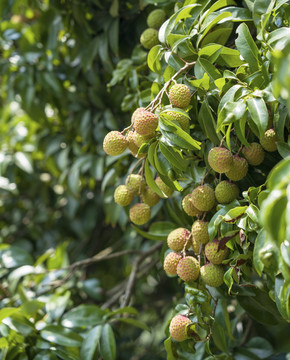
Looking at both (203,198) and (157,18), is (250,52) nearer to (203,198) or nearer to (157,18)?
(203,198)

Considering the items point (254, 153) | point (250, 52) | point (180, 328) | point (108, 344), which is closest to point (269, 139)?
point (254, 153)

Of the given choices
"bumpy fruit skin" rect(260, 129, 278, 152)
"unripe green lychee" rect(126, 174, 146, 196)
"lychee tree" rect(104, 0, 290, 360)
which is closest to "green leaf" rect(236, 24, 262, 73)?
"lychee tree" rect(104, 0, 290, 360)

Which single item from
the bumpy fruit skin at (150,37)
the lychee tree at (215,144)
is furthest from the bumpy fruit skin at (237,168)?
the bumpy fruit skin at (150,37)

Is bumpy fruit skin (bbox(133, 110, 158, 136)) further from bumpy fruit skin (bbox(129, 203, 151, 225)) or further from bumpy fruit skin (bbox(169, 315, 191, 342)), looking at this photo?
bumpy fruit skin (bbox(169, 315, 191, 342))

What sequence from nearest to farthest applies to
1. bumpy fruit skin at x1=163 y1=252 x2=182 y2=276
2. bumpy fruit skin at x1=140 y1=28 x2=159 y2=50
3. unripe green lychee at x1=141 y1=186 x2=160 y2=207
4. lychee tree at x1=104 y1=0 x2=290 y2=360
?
1. lychee tree at x1=104 y1=0 x2=290 y2=360
2. bumpy fruit skin at x1=163 y1=252 x2=182 y2=276
3. unripe green lychee at x1=141 y1=186 x2=160 y2=207
4. bumpy fruit skin at x1=140 y1=28 x2=159 y2=50

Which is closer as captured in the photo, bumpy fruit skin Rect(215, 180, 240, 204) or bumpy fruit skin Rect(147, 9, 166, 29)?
bumpy fruit skin Rect(215, 180, 240, 204)

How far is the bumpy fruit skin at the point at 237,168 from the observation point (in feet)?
2.66

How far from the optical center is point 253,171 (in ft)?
3.06

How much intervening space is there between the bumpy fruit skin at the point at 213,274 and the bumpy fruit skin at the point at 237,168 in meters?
0.17

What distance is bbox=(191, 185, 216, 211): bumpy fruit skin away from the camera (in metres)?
0.84

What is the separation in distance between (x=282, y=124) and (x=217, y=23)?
27 centimetres

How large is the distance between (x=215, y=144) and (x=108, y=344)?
0.63 meters

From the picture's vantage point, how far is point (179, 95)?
0.80m

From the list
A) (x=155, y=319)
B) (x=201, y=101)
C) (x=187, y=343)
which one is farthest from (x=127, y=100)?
(x=155, y=319)
